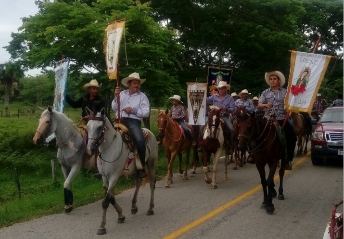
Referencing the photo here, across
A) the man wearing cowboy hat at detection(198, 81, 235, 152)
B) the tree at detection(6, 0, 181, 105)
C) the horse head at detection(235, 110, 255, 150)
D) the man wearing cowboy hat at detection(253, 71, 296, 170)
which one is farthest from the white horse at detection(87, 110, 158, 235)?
the tree at detection(6, 0, 181, 105)

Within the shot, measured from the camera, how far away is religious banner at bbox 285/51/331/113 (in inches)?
364

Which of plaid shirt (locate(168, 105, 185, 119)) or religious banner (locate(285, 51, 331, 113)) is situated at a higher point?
religious banner (locate(285, 51, 331, 113))

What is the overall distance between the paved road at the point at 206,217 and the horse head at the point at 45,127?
5.01 feet

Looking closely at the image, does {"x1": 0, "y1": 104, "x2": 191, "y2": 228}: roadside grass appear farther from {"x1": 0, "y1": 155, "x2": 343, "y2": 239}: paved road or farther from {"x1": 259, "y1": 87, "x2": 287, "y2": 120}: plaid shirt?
{"x1": 259, "y1": 87, "x2": 287, "y2": 120}: plaid shirt

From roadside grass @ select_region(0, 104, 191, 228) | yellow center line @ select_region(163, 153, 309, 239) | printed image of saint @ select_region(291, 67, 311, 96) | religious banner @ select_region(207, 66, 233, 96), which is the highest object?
religious banner @ select_region(207, 66, 233, 96)

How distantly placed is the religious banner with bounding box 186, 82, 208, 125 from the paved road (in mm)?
2279

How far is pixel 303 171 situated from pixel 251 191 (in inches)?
152

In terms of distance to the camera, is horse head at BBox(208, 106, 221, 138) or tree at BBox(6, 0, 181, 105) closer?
horse head at BBox(208, 106, 221, 138)

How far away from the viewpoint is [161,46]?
16.2 meters

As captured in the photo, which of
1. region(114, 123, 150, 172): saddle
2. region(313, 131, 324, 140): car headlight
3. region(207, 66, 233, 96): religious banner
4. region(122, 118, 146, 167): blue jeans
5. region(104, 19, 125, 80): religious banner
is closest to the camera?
region(114, 123, 150, 172): saddle

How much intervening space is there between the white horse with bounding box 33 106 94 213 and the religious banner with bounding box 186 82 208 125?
4805mm

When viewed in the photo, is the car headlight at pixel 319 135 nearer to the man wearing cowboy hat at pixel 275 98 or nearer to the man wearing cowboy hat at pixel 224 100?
the man wearing cowboy hat at pixel 224 100

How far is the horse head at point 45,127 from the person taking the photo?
8.52 m

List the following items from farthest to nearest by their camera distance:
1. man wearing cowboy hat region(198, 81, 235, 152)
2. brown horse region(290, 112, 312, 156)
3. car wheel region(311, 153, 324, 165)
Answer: brown horse region(290, 112, 312, 156), car wheel region(311, 153, 324, 165), man wearing cowboy hat region(198, 81, 235, 152)
